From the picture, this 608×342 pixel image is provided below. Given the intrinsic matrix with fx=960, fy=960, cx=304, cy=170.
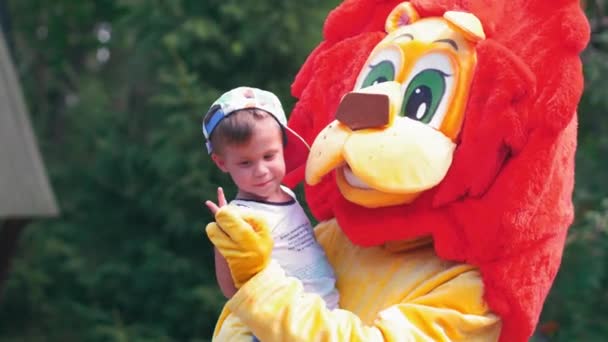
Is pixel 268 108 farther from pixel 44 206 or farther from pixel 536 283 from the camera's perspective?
pixel 44 206

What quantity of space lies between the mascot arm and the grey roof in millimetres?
4235

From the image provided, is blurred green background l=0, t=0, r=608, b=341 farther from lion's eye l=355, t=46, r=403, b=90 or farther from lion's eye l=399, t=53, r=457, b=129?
lion's eye l=399, t=53, r=457, b=129

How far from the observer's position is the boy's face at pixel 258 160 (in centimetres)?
197

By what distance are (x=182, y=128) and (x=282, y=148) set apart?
3.73 m

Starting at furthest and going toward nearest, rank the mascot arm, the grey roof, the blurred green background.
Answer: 1. the grey roof
2. the blurred green background
3. the mascot arm

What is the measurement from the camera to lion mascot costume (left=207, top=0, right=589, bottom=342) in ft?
6.25

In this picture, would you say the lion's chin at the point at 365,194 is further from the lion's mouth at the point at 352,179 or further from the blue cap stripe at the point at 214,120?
the blue cap stripe at the point at 214,120

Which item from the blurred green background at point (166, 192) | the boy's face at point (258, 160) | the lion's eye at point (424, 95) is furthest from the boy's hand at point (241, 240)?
the blurred green background at point (166, 192)

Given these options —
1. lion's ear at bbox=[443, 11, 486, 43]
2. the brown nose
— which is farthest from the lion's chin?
lion's ear at bbox=[443, 11, 486, 43]

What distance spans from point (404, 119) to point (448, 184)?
0.53 feet

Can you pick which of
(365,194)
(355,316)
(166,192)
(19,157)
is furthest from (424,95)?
(19,157)

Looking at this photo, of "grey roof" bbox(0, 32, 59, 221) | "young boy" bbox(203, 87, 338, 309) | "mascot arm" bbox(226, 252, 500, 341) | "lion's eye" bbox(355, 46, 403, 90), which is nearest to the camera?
"mascot arm" bbox(226, 252, 500, 341)

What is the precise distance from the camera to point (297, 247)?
81.0 inches

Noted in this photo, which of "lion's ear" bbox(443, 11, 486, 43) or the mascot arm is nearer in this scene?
the mascot arm
